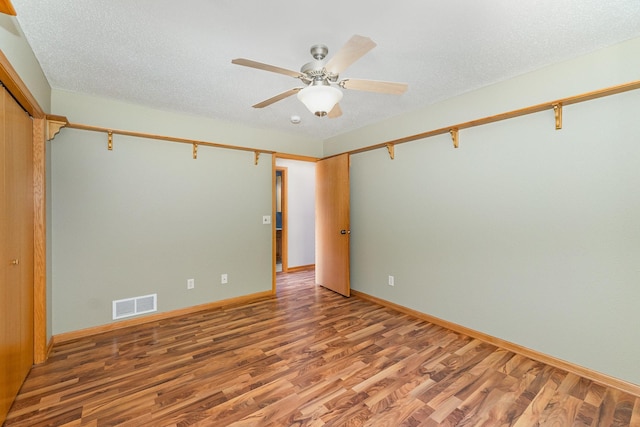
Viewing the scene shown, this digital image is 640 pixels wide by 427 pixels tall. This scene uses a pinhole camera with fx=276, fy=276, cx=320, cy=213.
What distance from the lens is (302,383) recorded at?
2.04 meters

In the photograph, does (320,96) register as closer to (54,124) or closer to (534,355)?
(54,124)

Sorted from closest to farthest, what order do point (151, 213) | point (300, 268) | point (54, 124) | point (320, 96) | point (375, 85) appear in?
point (320, 96)
point (375, 85)
point (54, 124)
point (151, 213)
point (300, 268)

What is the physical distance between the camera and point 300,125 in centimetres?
384

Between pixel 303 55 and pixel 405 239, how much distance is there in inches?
91.7

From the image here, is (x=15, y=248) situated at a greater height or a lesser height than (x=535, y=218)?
lesser

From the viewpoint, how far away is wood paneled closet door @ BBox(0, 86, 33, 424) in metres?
1.67

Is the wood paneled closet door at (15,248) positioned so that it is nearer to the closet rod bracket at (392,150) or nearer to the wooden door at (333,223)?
the wooden door at (333,223)

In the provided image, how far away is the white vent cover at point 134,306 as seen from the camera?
9.69ft

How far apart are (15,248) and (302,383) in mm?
2206

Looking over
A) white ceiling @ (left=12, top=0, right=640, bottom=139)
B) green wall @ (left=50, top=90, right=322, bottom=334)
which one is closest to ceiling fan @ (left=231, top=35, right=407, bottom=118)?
white ceiling @ (left=12, top=0, right=640, bottom=139)

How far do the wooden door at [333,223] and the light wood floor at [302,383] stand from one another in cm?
123

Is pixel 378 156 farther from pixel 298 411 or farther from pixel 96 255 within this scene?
pixel 96 255

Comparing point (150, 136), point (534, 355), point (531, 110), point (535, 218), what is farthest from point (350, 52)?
point (534, 355)

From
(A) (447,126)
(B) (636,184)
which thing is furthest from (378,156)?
(B) (636,184)
